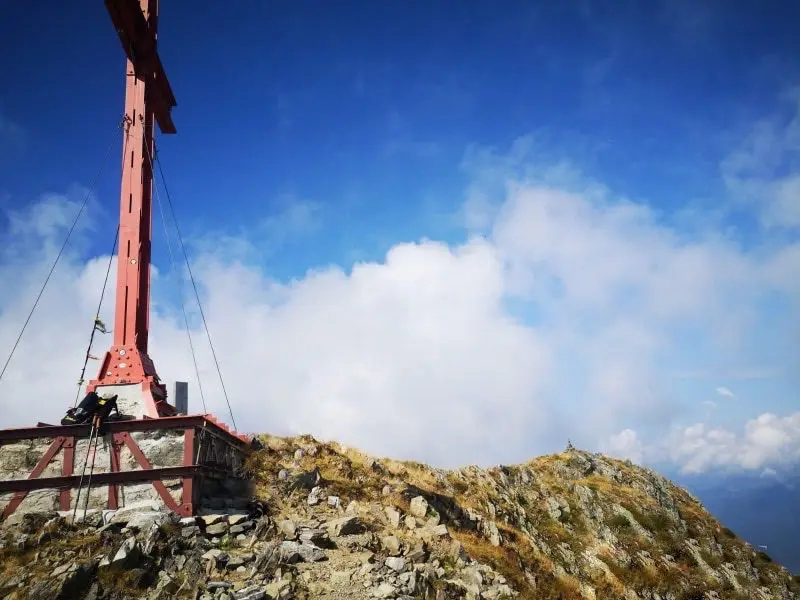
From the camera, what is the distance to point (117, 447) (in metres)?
13.9

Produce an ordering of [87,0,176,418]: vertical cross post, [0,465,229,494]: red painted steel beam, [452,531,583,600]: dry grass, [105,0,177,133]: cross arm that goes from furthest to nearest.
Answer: [105,0,177,133]: cross arm < [87,0,176,418]: vertical cross post < [452,531,583,600]: dry grass < [0,465,229,494]: red painted steel beam

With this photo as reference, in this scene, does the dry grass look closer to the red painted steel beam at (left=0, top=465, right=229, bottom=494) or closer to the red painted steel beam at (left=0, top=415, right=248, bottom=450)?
the red painted steel beam at (left=0, top=465, right=229, bottom=494)

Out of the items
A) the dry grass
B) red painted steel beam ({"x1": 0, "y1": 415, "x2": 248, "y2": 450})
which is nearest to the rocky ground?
the dry grass

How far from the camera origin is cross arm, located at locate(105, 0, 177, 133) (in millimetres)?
17828

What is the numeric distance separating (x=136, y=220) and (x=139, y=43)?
6701 mm

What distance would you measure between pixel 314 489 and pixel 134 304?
8.45m

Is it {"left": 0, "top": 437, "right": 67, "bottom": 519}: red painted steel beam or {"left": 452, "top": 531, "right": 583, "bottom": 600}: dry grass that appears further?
{"left": 452, "top": 531, "right": 583, "bottom": 600}: dry grass

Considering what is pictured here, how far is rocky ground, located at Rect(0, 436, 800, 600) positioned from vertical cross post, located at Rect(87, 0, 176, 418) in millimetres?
4291

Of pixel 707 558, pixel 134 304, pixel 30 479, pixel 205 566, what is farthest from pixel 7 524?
pixel 707 558

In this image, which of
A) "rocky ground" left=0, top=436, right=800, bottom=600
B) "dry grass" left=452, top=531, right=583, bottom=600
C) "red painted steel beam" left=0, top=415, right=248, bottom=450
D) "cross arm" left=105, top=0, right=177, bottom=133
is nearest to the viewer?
"rocky ground" left=0, top=436, right=800, bottom=600

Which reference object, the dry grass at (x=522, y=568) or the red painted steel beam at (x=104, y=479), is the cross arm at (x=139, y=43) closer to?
the red painted steel beam at (x=104, y=479)

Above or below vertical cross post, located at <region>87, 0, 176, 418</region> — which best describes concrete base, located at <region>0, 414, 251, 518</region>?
below

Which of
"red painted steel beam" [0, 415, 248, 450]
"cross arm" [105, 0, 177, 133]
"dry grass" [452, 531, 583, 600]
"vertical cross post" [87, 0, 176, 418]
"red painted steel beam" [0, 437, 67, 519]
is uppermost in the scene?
"cross arm" [105, 0, 177, 133]

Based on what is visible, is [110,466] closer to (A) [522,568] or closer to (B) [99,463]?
(B) [99,463]
